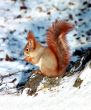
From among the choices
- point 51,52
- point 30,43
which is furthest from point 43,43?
point 30,43

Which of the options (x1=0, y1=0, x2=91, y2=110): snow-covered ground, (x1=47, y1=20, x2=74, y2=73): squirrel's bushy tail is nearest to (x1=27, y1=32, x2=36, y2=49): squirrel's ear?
(x1=47, y1=20, x2=74, y2=73): squirrel's bushy tail

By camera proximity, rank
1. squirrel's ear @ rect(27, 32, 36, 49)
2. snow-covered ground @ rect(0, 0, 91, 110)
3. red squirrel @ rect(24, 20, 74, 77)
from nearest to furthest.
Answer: squirrel's ear @ rect(27, 32, 36, 49) < red squirrel @ rect(24, 20, 74, 77) < snow-covered ground @ rect(0, 0, 91, 110)

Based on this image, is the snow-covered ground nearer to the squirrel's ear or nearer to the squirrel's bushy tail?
the squirrel's bushy tail

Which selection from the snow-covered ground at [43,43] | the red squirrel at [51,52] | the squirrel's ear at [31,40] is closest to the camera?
the squirrel's ear at [31,40]

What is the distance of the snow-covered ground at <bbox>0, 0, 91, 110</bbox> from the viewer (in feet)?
18.8

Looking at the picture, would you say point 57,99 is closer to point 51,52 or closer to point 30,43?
point 51,52

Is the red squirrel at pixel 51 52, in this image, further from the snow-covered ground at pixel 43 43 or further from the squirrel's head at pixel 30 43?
the snow-covered ground at pixel 43 43

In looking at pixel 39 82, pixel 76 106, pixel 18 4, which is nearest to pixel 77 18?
pixel 18 4

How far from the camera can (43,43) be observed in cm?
798

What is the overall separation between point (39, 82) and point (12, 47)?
1.99 m

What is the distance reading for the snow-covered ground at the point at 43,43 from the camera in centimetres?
573

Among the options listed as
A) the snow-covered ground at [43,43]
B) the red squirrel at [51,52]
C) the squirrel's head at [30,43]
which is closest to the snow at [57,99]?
the snow-covered ground at [43,43]

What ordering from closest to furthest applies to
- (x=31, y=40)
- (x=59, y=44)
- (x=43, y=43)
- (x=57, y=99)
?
(x=31, y=40) → (x=59, y=44) → (x=57, y=99) → (x=43, y=43)

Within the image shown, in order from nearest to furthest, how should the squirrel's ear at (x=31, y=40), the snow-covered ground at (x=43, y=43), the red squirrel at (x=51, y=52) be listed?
the squirrel's ear at (x=31, y=40), the red squirrel at (x=51, y=52), the snow-covered ground at (x=43, y=43)
